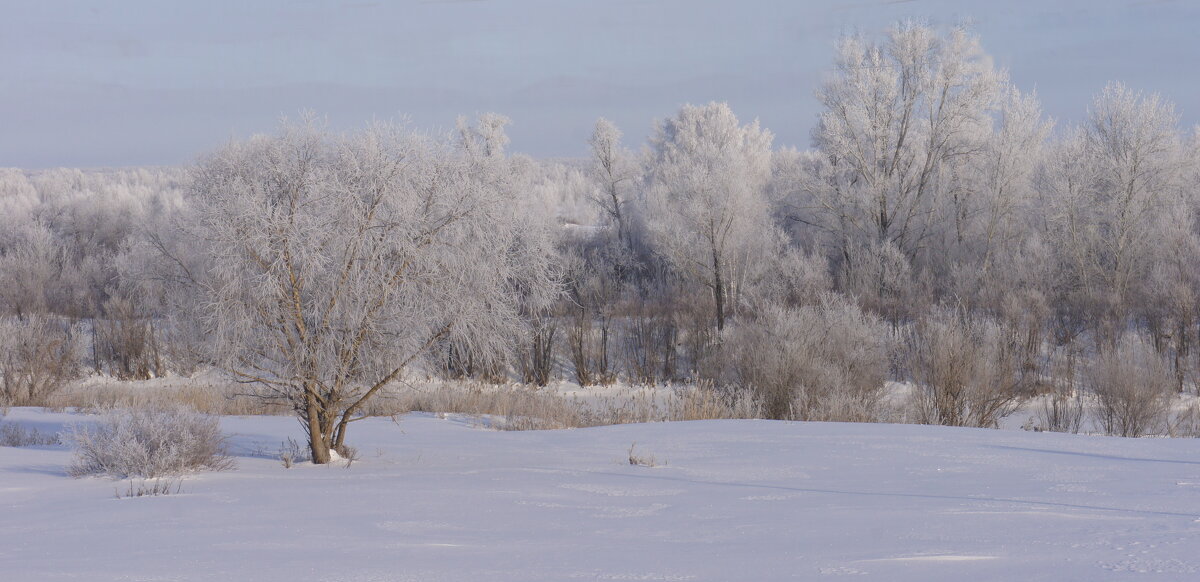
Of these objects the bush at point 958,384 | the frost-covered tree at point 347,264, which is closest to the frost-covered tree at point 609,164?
the bush at point 958,384

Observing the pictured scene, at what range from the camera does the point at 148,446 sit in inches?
346

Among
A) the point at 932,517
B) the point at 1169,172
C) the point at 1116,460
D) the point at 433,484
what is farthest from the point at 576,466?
the point at 1169,172

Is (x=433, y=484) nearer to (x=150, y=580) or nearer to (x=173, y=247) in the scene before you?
(x=150, y=580)

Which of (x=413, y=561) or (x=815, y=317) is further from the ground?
(x=815, y=317)

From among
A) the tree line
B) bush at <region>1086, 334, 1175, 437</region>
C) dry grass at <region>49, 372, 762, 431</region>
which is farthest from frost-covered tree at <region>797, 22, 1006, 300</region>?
dry grass at <region>49, 372, 762, 431</region>

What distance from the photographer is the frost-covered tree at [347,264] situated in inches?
367

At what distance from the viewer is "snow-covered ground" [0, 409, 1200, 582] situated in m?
4.85

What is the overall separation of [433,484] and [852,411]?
949cm

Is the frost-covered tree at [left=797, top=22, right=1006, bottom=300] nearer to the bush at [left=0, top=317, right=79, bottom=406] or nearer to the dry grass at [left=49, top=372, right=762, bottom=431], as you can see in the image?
the dry grass at [left=49, top=372, right=762, bottom=431]

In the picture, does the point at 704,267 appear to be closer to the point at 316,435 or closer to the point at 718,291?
the point at 718,291

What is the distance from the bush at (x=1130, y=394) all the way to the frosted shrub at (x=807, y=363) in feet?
14.2

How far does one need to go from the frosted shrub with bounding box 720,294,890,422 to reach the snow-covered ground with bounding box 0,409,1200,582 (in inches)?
265

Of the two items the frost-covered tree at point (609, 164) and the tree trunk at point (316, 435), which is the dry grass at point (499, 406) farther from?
the frost-covered tree at point (609, 164)

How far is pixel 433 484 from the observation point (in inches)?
322
